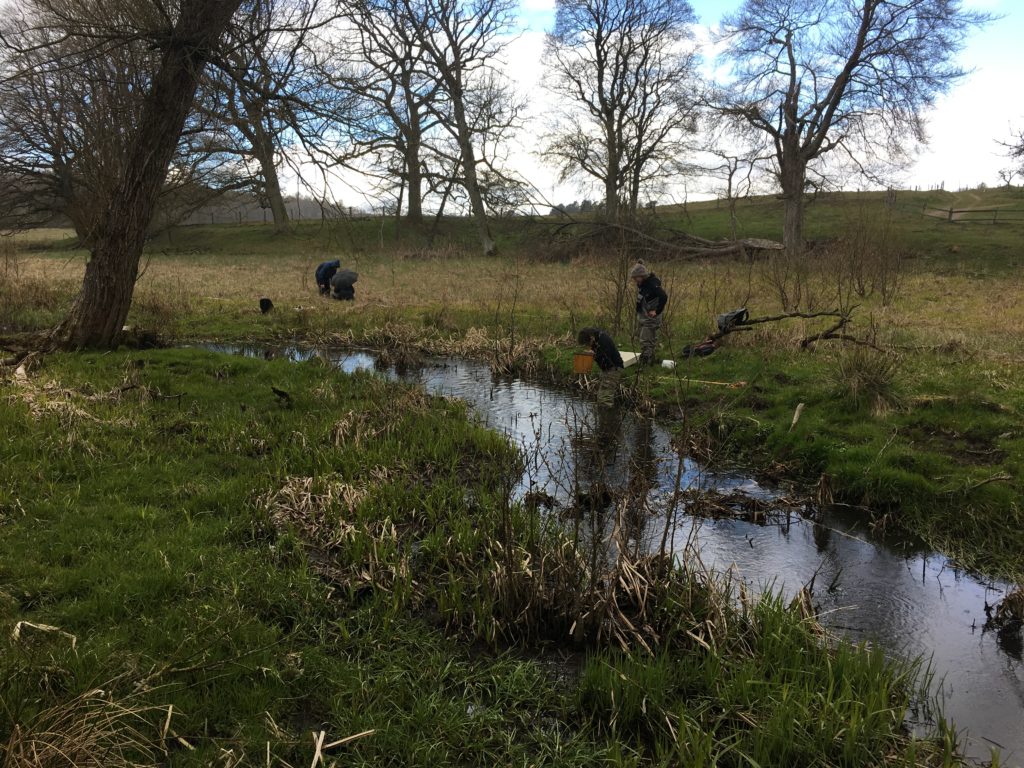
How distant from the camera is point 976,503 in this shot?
18.8ft

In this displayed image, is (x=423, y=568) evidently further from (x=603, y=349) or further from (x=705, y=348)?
(x=705, y=348)

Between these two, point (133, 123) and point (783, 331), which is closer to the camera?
point (133, 123)

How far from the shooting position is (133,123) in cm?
955

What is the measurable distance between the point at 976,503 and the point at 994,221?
115ft

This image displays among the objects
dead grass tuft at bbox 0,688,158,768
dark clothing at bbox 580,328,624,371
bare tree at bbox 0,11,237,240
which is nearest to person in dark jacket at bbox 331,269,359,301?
bare tree at bbox 0,11,237,240

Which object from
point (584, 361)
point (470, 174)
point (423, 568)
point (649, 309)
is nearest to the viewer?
point (423, 568)

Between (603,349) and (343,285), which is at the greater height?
(343,285)

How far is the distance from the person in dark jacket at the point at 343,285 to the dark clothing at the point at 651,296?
28.3 ft

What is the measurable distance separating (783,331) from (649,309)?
2623mm

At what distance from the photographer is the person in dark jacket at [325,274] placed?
16.9 metres

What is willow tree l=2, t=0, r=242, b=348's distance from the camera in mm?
7242

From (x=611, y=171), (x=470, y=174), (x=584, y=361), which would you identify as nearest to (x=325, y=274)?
(x=584, y=361)

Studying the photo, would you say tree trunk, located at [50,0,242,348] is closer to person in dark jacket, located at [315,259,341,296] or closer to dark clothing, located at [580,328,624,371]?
dark clothing, located at [580,328,624,371]

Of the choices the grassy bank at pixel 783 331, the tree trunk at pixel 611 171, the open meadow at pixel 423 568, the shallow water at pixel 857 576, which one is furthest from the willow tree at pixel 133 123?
the tree trunk at pixel 611 171
